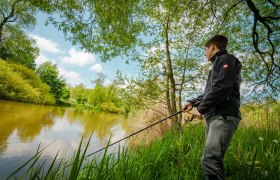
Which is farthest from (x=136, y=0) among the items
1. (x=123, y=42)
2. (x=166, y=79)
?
(x=166, y=79)

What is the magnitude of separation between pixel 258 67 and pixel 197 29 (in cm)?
261

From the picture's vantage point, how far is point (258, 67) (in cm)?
893

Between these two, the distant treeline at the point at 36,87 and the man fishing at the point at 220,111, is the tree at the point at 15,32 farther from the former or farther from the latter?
the man fishing at the point at 220,111

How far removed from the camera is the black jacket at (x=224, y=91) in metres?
2.52

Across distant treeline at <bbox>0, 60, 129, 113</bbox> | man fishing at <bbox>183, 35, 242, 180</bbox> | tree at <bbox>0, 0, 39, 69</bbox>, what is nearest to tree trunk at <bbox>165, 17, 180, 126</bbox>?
distant treeline at <bbox>0, 60, 129, 113</bbox>

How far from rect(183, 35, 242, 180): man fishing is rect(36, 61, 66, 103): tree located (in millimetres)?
55013

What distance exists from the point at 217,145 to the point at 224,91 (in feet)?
1.77

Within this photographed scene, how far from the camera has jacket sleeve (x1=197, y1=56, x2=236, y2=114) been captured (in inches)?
98.7

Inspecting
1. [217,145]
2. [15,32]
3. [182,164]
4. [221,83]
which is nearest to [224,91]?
[221,83]

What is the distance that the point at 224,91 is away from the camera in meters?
2.50

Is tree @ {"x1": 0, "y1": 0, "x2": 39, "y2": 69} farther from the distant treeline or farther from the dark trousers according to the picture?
the dark trousers

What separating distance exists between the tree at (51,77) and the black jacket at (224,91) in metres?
55.0

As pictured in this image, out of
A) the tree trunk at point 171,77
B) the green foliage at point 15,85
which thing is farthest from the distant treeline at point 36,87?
the tree trunk at point 171,77

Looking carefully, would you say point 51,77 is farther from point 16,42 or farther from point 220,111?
point 220,111
